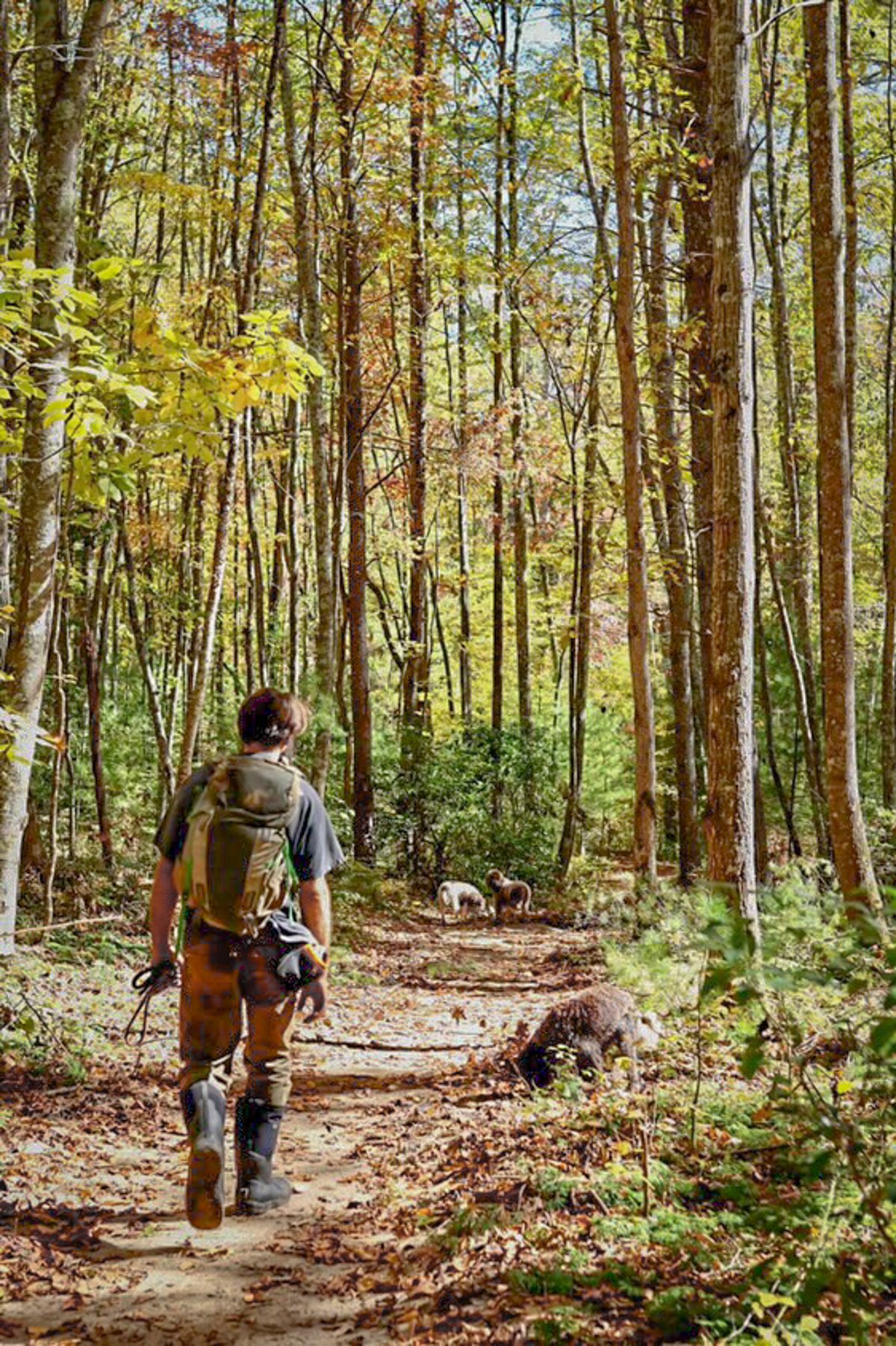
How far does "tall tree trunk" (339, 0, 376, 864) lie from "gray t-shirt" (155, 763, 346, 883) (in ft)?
32.2

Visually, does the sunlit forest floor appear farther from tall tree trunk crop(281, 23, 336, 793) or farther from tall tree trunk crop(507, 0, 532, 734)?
tall tree trunk crop(507, 0, 532, 734)

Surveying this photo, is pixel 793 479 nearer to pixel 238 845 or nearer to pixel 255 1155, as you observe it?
pixel 238 845

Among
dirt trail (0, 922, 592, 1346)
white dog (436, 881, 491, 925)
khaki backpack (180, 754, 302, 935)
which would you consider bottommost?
white dog (436, 881, 491, 925)

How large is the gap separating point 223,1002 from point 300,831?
26.8 inches

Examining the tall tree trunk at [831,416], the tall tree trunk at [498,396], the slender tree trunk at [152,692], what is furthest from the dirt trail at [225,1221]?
the tall tree trunk at [498,396]

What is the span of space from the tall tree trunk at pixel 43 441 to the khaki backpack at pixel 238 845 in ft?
6.30

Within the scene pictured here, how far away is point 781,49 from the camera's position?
15.6m

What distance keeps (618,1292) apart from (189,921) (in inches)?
75.5

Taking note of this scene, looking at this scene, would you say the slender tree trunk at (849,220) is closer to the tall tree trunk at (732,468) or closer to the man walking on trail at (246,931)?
the tall tree trunk at (732,468)

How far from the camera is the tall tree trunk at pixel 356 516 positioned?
1367 centimetres

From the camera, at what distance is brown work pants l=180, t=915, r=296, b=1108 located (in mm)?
3977

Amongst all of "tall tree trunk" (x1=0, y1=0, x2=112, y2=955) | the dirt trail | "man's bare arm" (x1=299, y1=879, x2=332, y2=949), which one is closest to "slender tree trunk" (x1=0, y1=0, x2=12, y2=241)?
"tall tree trunk" (x1=0, y1=0, x2=112, y2=955)

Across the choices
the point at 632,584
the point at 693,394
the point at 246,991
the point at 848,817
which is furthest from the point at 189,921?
the point at 693,394

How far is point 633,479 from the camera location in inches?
406
